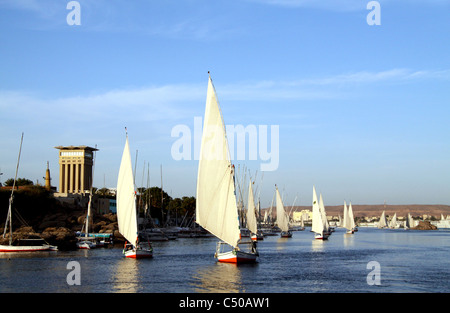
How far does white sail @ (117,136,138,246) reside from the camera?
5878 cm

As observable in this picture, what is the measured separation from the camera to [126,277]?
4306cm

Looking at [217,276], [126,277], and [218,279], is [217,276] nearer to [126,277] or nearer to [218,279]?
[218,279]

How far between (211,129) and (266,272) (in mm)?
13281

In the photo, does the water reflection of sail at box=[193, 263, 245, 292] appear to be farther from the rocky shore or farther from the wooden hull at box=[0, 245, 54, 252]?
the rocky shore

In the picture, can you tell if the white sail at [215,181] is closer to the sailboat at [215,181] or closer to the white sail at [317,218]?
the sailboat at [215,181]

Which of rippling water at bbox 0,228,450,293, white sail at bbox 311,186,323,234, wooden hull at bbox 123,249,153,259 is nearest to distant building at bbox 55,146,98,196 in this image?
white sail at bbox 311,186,323,234

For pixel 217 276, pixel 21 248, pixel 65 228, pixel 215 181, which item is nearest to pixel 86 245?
pixel 21 248

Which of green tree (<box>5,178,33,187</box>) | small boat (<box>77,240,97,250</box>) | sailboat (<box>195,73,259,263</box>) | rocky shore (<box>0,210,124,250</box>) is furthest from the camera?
green tree (<box>5,178,33,187</box>)

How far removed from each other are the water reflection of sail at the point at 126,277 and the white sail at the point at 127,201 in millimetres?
4560

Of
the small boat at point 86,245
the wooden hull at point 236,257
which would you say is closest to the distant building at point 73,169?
the small boat at point 86,245

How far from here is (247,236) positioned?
365ft

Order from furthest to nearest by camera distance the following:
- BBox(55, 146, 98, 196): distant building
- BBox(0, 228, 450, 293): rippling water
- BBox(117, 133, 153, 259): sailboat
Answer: BBox(55, 146, 98, 196): distant building
BBox(117, 133, 153, 259): sailboat
BBox(0, 228, 450, 293): rippling water

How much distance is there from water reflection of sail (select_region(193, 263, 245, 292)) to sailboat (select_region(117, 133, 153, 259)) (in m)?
12.2
